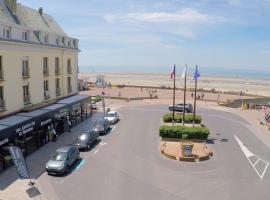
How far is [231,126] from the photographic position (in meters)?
40.1

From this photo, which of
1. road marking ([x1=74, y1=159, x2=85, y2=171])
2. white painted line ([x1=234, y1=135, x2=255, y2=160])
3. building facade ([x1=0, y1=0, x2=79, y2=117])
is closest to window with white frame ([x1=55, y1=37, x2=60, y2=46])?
building facade ([x1=0, y1=0, x2=79, y2=117])

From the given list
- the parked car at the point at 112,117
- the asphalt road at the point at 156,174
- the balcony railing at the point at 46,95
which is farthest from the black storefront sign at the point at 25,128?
the parked car at the point at 112,117

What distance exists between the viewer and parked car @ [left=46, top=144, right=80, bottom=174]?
21.4 metres

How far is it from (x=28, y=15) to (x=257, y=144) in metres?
27.1

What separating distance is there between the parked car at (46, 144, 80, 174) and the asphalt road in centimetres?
49

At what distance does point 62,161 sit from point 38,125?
5845mm


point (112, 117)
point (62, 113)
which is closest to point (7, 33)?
point (62, 113)

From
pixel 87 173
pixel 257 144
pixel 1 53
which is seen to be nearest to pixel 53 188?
pixel 87 173

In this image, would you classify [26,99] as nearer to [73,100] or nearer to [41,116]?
[41,116]

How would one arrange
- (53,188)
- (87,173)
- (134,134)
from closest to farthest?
(53,188) → (87,173) → (134,134)

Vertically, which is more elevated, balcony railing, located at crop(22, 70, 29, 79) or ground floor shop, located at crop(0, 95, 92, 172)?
balcony railing, located at crop(22, 70, 29, 79)

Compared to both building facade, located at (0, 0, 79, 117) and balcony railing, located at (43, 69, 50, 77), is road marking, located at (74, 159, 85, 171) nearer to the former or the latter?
building facade, located at (0, 0, 79, 117)

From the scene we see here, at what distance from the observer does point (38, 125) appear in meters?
26.5

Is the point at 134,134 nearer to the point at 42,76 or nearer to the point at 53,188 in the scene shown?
the point at 42,76
